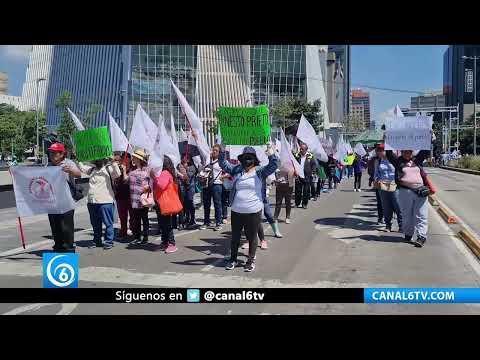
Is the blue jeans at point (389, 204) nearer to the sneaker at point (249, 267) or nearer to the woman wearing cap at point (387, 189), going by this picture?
the woman wearing cap at point (387, 189)

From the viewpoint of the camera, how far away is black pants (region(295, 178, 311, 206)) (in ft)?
45.8

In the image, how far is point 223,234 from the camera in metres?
9.44

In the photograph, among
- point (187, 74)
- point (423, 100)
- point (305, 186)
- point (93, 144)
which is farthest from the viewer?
point (305, 186)

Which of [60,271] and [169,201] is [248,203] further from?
[60,271]

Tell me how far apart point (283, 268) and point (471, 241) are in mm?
3549

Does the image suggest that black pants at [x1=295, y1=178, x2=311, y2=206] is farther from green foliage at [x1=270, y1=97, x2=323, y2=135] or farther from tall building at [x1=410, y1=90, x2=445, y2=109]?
tall building at [x1=410, y1=90, x2=445, y2=109]

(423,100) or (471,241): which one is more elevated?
(423,100)

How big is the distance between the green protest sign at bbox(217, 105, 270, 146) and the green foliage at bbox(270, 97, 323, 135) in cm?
1135

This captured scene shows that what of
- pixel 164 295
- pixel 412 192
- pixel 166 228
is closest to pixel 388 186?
pixel 412 192

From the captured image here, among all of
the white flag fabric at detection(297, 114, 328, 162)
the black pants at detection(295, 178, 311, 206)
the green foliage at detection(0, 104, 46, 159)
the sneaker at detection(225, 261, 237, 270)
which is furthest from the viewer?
the green foliage at detection(0, 104, 46, 159)

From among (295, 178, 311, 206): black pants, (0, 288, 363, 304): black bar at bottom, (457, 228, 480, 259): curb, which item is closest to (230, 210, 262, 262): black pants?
(0, 288, 363, 304): black bar at bottom
